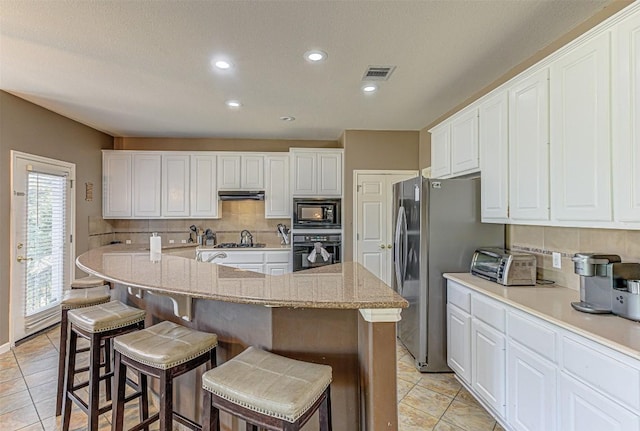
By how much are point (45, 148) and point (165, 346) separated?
372 cm

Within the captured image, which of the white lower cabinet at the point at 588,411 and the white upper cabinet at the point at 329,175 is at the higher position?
the white upper cabinet at the point at 329,175

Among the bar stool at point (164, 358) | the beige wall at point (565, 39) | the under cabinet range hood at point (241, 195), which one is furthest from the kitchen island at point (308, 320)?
the under cabinet range hood at point (241, 195)

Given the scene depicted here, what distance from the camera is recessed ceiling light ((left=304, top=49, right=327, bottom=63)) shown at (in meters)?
2.54

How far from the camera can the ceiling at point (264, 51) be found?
203cm

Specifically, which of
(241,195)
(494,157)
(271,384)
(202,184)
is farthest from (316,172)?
A: (271,384)

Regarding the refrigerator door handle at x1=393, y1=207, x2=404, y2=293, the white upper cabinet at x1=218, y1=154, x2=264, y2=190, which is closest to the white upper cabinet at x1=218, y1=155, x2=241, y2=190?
the white upper cabinet at x1=218, y1=154, x2=264, y2=190

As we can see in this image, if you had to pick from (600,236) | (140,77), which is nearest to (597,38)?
(600,236)

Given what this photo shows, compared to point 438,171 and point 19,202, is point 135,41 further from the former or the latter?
point 438,171

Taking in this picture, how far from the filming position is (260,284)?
1.68 metres

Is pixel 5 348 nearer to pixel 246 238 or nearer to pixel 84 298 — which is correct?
pixel 84 298

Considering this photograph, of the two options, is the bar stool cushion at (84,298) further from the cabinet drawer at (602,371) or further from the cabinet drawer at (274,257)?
the cabinet drawer at (602,371)

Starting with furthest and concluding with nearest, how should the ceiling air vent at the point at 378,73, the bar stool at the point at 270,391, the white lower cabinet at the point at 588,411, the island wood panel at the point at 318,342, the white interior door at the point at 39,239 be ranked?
the white interior door at the point at 39,239
the ceiling air vent at the point at 378,73
the island wood panel at the point at 318,342
the white lower cabinet at the point at 588,411
the bar stool at the point at 270,391

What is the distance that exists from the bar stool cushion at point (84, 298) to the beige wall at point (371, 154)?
126 inches

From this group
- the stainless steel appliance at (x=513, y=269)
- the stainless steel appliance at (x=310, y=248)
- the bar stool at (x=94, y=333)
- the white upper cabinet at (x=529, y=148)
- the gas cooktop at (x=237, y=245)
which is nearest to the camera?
the bar stool at (x=94, y=333)
